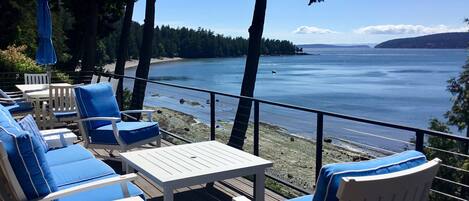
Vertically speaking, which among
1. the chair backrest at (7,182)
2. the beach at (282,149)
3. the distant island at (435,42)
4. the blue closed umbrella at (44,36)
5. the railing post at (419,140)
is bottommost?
the beach at (282,149)

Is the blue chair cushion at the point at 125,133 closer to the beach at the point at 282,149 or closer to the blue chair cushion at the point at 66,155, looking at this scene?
the blue chair cushion at the point at 66,155

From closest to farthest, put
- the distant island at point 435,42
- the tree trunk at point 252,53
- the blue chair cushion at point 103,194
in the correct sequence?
the blue chair cushion at point 103,194, the tree trunk at point 252,53, the distant island at point 435,42

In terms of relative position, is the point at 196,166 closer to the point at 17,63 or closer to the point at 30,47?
the point at 17,63

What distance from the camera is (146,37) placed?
12469mm

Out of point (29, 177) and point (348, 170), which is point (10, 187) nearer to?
point (29, 177)

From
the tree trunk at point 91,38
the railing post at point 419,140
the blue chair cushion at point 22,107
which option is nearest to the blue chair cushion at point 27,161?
the railing post at point 419,140

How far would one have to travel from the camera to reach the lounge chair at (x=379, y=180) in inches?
63.5

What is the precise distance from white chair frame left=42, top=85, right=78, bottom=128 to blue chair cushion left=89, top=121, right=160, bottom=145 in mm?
1435

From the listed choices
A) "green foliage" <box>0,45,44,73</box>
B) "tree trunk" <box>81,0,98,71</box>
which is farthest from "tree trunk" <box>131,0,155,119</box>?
"tree trunk" <box>81,0,98,71</box>

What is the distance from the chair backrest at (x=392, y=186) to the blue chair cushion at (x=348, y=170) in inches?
1.6

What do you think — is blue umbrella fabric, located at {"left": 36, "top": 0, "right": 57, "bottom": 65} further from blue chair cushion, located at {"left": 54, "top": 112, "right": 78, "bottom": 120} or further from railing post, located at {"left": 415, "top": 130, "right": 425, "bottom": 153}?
railing post, located at {"left": 415, "top": 130, "right": 425, "bottom": 153}

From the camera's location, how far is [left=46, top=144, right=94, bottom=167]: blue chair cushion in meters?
3.33

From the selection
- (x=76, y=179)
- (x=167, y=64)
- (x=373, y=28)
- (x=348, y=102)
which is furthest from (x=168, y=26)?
(x=76, y=179)

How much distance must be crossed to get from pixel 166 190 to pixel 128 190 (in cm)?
22
